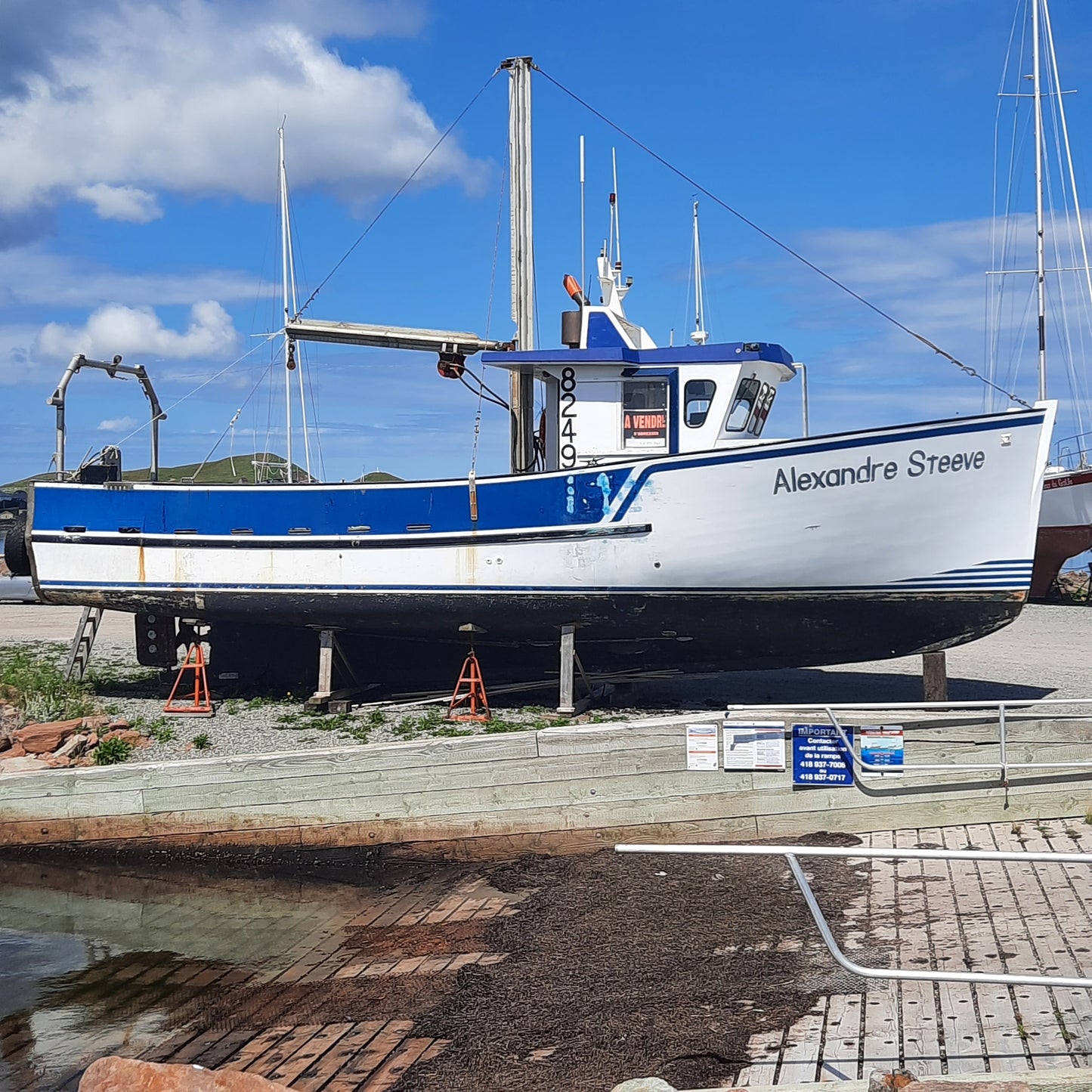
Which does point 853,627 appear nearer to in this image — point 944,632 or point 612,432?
point 944,632

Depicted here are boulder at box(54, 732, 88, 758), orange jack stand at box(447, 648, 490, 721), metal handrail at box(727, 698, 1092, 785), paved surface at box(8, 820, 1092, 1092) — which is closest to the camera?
paved surface at box(8, 820, 1092, 1092)

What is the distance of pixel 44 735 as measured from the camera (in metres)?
11.7

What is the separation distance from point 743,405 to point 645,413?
3.59 feet

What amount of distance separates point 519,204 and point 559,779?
7505 mm

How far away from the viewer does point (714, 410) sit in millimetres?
12305

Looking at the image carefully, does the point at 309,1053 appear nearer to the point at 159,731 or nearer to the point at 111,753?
the point at 111,753

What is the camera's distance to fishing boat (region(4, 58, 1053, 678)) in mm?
11195

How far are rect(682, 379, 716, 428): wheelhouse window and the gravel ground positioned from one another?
10.2ft

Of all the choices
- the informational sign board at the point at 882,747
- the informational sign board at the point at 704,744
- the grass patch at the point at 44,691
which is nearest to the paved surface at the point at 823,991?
the informational sign board at the point at 882,747

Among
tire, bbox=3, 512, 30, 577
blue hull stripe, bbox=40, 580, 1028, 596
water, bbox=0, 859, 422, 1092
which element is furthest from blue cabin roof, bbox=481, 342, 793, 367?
tire, bbox=3, 512, 30, 577

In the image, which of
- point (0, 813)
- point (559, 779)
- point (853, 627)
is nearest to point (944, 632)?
point (853, 627)

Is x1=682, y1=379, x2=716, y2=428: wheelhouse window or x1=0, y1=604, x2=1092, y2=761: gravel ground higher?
x1=682, y1=379, x2=716, y2=428: wheelhouse window

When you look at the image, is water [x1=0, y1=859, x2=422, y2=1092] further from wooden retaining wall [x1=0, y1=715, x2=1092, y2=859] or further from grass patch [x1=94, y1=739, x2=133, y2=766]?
grass patch [x1=94, y1=739, x2=133, y2=766]

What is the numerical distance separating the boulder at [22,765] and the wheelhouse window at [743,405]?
25.1 ft
